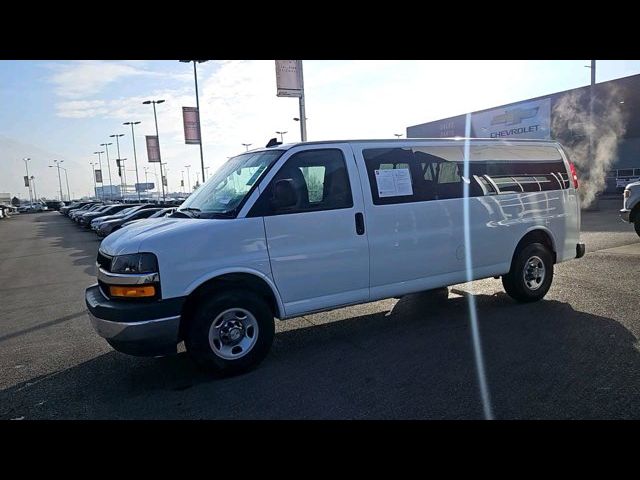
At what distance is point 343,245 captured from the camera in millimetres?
4941

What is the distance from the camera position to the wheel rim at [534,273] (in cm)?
645

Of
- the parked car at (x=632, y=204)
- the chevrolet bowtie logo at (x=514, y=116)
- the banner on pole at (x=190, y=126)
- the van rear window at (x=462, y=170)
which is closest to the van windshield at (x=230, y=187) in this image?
the van rear window at (x=462, y=170)

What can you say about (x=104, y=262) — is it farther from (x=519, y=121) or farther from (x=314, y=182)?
(x=519, y=121)

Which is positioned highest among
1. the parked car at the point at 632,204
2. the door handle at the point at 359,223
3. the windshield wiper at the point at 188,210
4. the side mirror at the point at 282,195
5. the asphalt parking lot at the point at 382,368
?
the side mirror at the point at 282,195

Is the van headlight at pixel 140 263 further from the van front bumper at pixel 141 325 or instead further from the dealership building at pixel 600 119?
the dealership building at pixel 600 119

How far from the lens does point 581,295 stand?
6.77 m

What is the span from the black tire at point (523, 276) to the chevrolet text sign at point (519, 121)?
30.9 m

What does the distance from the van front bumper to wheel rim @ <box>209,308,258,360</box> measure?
36 cm

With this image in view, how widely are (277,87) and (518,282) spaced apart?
40.8 feet

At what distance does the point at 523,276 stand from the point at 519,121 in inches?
1331

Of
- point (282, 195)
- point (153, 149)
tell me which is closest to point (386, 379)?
point (282, 195)

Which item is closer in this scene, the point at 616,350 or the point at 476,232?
the point at 616,350
